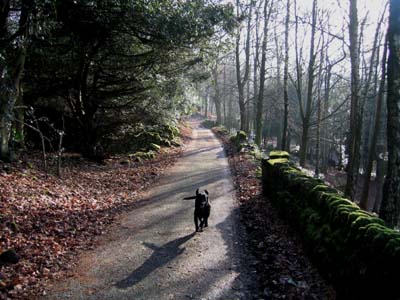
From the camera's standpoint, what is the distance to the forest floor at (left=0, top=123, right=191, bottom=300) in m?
5.72

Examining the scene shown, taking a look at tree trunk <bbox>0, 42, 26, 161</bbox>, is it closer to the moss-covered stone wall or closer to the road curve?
the road curve

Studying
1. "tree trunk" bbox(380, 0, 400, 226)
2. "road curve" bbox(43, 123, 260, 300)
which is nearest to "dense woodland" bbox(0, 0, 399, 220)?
"tree trunk" bbox(380, 0, 400, 226)

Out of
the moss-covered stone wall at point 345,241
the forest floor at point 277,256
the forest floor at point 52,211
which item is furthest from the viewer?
the forest floor at point 52,211

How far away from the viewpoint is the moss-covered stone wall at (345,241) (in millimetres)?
3668

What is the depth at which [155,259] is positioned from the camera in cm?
642

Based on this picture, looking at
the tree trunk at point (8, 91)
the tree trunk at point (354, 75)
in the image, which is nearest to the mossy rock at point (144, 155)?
the tree trunk at point (8, 91)

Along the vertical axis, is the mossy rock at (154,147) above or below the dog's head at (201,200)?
above

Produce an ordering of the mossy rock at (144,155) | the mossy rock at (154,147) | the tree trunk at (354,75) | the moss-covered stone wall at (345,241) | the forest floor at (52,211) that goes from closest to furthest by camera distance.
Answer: the moss-covered stone wall at (345,241) → the forest floor at (52,211) → the tree trunk at (354,75) → the mossy rock at (144,155) → the mossy rock at (154,147)

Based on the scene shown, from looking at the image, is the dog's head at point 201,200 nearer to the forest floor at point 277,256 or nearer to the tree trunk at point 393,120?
the forest floor at point 277,256

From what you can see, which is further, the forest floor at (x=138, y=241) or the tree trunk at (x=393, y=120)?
the tree trunk at (x=393, y=120)

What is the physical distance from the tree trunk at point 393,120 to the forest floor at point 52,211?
20.1 feet

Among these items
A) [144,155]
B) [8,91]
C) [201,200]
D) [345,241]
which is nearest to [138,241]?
[201,200]

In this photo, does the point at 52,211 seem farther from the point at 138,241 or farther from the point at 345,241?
the point at 345,241

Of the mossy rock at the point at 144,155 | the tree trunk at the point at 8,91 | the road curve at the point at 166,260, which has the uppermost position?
the tree trunk at the point at 8,91
